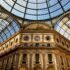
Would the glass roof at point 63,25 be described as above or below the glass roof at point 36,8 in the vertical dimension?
below

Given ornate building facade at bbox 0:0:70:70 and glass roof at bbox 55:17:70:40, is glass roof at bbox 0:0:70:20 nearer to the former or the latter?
ornate building facade at bbox 0:0:70:70

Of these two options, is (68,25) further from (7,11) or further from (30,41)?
(7,11)

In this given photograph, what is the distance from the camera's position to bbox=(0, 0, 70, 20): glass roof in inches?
1598

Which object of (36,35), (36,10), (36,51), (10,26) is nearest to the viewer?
(36,51)

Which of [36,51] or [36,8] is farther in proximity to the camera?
[36,8]

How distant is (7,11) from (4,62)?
13.5 metres

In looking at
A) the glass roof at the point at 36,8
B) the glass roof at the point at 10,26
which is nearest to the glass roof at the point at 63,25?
the glass roof at the point at 36,8

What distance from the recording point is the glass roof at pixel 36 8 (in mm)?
40594

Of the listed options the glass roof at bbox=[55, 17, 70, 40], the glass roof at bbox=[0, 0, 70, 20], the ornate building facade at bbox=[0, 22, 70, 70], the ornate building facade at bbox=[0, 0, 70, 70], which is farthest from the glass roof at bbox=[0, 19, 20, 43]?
the glass roof at bbox=[55, 17, 70, 40]

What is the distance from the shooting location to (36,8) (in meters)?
42.8

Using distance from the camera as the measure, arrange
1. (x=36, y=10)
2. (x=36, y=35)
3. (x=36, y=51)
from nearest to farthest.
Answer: (x=36, y=51), (x=36, y=10), (x=36, y=35)

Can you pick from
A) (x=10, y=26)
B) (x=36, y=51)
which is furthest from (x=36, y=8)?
(x=36, y=51)

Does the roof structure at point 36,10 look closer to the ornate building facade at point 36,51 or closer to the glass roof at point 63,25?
the glass roof at point 63,25

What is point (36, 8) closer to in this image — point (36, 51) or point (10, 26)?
point (10, 26)
